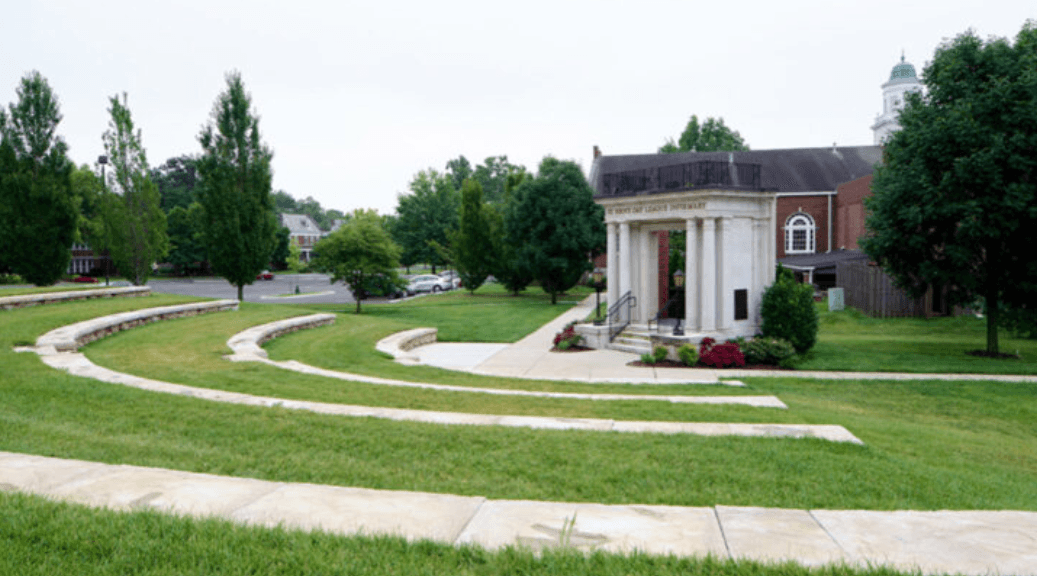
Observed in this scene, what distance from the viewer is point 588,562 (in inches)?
142

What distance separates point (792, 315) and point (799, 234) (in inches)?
1433

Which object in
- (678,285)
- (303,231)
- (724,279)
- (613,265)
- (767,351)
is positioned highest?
(303,231)

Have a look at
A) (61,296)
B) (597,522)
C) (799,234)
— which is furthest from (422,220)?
(597,522)

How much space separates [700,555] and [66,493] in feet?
13.7

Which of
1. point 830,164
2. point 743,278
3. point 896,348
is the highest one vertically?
point 830,164

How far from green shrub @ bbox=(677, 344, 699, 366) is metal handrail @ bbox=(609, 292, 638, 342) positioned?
367 centimetres

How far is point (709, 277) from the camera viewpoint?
18.1 metres

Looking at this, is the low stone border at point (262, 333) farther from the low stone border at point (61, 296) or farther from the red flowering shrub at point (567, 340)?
the red flowering shrub at point (567, 340)

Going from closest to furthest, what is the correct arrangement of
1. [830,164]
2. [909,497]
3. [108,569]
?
1. [108,569]
2. [909,497]
3. [830,164]

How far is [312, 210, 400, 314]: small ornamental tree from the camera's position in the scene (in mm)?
31594

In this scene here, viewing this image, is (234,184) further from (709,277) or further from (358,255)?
(709,277)

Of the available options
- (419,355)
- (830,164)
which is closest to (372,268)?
(419,355)

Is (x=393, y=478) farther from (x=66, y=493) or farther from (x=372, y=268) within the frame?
(x=372, y=268)

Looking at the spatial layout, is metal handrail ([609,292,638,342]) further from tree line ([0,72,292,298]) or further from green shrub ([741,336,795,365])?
tree line ([0,72,292,298])
